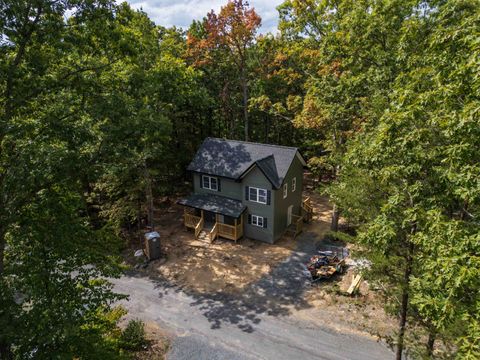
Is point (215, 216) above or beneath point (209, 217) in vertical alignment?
above

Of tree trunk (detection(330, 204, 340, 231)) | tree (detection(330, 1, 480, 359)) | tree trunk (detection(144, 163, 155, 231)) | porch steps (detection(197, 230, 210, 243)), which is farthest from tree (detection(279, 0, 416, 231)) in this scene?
tree trunk (detection(144, 163, 155, 231))

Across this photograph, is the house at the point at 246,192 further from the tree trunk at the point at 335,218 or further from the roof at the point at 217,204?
the tree trunk at the point at 335,218

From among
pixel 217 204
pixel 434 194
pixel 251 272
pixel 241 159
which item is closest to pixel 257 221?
pixel 217 204

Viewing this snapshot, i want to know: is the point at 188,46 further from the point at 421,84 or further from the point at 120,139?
the point at 421,84

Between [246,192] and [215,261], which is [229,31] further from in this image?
[215,261]

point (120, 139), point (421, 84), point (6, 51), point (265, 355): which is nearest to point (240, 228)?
point (265, 355)
